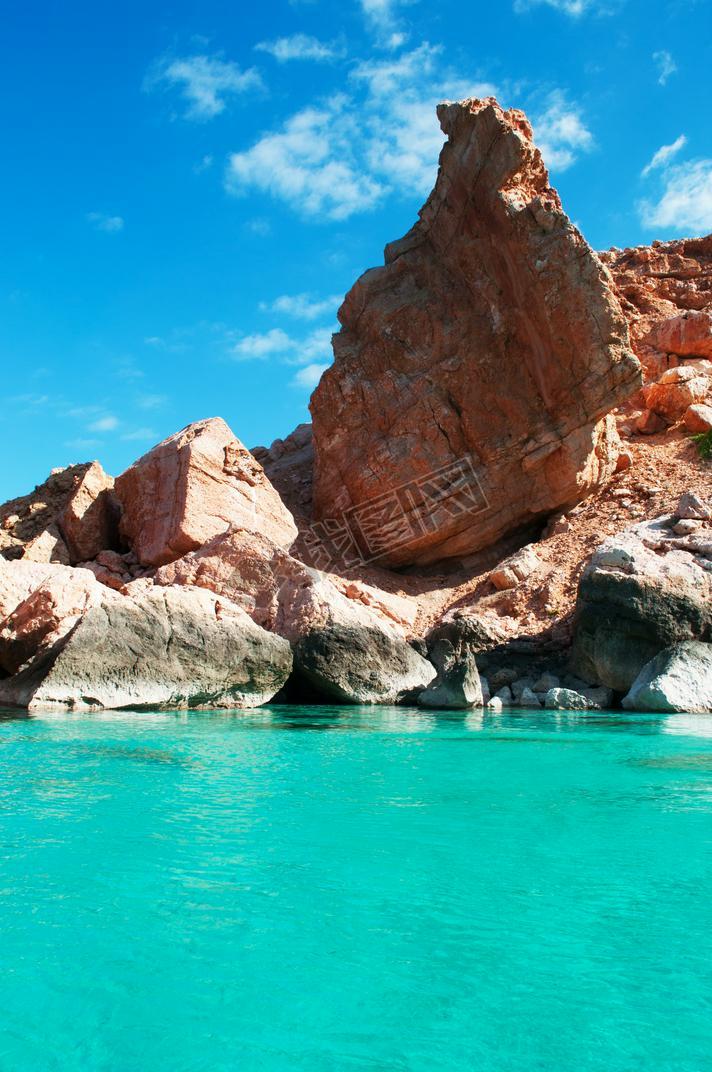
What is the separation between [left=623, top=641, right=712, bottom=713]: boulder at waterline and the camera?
12.5 m

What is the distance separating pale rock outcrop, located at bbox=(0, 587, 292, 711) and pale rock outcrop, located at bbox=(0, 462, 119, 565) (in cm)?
505

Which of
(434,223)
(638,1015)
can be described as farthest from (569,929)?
(434,223)

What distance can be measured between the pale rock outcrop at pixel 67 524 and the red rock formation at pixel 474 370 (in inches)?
208

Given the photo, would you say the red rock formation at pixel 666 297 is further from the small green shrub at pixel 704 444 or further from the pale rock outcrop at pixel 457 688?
the pale rock outcrop at pixel 457 688

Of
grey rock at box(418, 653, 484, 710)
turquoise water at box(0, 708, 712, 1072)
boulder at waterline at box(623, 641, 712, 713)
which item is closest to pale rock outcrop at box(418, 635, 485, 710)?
grey rock at box(418, 653, 484, 710)

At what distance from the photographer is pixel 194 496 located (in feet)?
55.9

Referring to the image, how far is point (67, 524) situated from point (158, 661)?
23.0 ft

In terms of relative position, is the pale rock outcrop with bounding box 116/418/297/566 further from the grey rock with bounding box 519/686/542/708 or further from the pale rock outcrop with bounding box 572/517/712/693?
the pale rock outcrop with bounding box 572/517/712/693

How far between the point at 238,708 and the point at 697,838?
30.6ft

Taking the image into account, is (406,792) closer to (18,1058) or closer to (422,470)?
(18,1058)

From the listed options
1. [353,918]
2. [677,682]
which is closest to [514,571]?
[677,682]

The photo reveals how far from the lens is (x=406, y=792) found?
688cm

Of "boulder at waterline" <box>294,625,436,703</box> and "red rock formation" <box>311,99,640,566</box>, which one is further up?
"red rock formation" <box>311,99,640,566</box>

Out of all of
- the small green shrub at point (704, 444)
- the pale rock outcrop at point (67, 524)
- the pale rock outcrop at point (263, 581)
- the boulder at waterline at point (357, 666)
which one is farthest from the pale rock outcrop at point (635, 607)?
the pale rock outcrop at point (67, 524)
